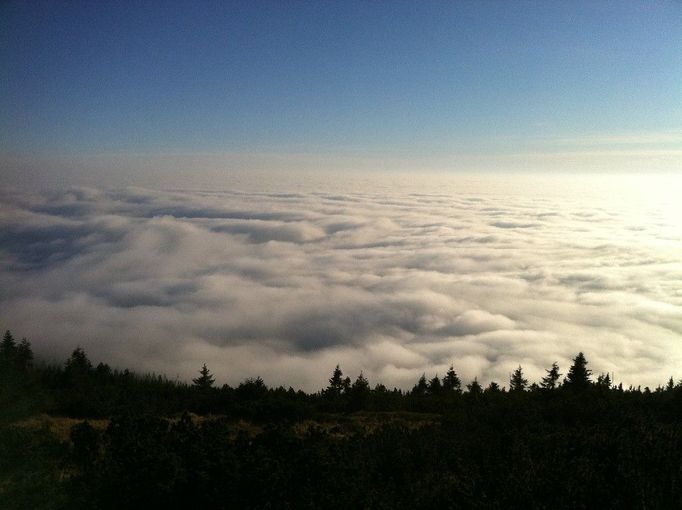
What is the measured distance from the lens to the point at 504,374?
93.1 m

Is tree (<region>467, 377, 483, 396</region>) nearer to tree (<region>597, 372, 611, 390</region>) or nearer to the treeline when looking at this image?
the treeline

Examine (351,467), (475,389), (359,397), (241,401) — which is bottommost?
(241,401)

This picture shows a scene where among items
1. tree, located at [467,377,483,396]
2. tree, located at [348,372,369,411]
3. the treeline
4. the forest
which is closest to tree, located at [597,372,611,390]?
the treeline

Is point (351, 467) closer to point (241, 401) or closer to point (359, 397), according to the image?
point (241, 401)

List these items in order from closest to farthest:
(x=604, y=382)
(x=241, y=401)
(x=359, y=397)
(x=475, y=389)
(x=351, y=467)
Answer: (x=351, y=467) → (x=241, y=401) → (x=359, y=397) → (x=604, y=382) → (x=475, y=389)

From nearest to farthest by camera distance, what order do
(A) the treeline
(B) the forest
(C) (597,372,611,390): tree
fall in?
1. (B) the forest
2. (A) the treeline
3. (C) (597,372,611,390): tree

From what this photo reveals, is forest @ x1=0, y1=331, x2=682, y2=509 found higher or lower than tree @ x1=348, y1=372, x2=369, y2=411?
higher

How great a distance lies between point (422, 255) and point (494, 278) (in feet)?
115

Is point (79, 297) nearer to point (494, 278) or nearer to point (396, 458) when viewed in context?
point (494, 278)

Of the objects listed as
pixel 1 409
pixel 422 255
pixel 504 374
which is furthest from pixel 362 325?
pixel 1 409

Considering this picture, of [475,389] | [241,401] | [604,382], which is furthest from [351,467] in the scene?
[604,382]

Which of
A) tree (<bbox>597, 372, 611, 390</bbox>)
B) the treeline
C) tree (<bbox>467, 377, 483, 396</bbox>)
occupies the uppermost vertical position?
tree (<bbox>597, 372, 611, 390</bbox>)

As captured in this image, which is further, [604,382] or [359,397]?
[604,382]

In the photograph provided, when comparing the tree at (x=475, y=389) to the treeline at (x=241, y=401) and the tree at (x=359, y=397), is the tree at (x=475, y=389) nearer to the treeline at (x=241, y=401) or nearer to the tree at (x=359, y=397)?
the treeline at (x=241, y=401)
